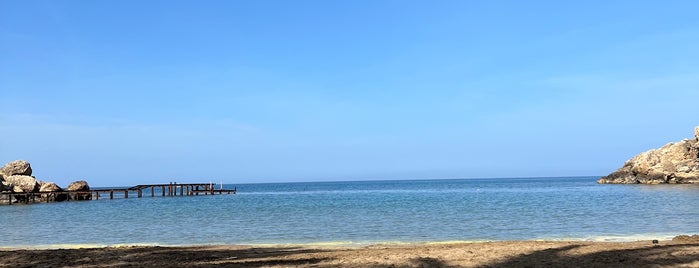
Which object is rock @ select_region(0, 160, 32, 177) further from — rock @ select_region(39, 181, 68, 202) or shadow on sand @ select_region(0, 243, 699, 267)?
shadow on sand @ select_region(0, 243, 699, 267)

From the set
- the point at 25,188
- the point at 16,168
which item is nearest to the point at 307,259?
the point at 25,188

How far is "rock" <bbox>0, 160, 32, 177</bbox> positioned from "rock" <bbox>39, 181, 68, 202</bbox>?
2801 mm

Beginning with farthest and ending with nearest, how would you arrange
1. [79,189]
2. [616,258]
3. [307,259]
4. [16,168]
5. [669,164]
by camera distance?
[669,164] → [79,189] → [16,168] → [307,259] → [616,258]

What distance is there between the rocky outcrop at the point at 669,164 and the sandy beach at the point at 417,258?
90.3 metres

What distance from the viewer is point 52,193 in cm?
7038

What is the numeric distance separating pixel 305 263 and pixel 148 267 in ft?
11.4

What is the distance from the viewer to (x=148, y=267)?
40.4ft

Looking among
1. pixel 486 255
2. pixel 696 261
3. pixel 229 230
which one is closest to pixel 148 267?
pixel 486 255

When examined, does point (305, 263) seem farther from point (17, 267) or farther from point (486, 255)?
point (17, 267)

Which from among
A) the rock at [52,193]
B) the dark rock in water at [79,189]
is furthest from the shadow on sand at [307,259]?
the dark rock in water at [79,189]

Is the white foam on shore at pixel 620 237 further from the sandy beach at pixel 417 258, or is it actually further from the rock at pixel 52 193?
the rock at pixel 52 193

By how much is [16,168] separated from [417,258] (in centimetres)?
7527

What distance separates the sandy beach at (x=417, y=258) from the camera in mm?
11688

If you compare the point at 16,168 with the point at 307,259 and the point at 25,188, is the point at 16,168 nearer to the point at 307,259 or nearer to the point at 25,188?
the point at 25,188
